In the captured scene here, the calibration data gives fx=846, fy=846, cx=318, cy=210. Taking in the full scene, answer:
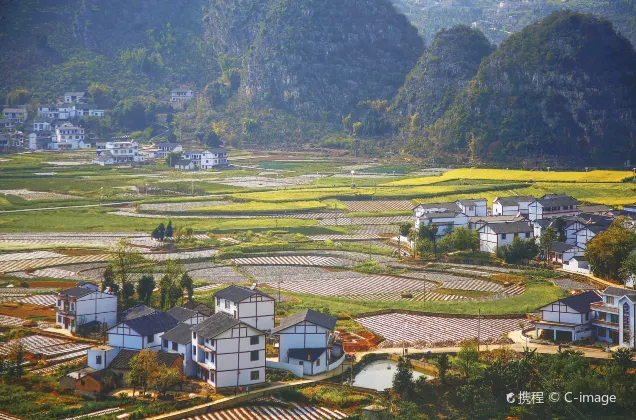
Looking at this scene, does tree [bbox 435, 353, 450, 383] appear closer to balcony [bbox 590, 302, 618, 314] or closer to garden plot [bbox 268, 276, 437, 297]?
balcony [bbox 590, 302, 618, 314]

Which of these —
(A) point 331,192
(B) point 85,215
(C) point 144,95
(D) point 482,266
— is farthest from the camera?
(C) point 144,95

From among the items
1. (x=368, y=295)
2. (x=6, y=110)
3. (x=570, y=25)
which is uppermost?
(x=570, y=25)

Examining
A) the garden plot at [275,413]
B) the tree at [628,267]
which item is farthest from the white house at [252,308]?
the tree at [628,267]

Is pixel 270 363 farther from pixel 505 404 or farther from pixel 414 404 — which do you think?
pixel 505 404

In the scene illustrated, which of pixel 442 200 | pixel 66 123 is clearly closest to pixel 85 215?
pixel 442 200

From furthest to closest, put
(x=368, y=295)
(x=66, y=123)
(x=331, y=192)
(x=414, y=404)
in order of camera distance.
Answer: (x=66, y=123)
(x=331, y=192)
(x=368, y=295)
(x=414, y=404)

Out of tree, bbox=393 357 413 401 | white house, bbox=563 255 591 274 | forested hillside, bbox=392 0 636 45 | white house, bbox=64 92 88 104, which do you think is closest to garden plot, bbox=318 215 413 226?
white house, bbox=563 255 591 274
